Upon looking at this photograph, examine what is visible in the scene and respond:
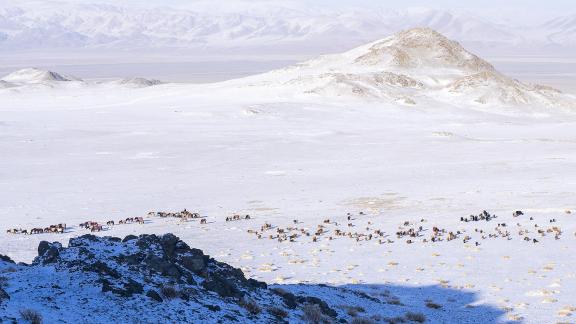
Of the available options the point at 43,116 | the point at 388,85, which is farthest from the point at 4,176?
the point at 388,85

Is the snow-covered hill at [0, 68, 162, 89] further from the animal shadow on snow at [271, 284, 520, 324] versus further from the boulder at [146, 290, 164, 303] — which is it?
the boulder at [146, 290, 164, 303]

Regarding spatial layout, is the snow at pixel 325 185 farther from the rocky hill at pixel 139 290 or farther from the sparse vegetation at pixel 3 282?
the sparse vegetation at pixel 3 282

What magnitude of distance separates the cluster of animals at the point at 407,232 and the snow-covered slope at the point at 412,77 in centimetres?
5685

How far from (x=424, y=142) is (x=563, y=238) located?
30.6 m

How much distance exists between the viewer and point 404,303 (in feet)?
52.7

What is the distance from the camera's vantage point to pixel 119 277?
1195cm

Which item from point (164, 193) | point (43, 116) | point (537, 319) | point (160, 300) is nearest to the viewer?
point (160, 300)

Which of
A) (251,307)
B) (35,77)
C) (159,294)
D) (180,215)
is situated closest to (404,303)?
(251,307)

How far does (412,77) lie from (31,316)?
8913 centimetres

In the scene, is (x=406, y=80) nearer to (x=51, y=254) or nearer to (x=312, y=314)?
(x=312, y=314)

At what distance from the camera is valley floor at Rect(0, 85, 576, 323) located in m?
19.4

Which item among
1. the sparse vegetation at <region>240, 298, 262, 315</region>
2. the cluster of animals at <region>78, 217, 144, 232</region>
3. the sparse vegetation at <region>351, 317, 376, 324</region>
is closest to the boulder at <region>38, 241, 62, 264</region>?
the sparse vegetation at <region>240, 298, 262, 315</region>

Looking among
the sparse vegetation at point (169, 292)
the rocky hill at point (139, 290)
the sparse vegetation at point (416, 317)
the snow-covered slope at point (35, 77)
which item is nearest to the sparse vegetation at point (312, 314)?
the rocky hill at point (139, 290)

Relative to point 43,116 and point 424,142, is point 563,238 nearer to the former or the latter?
point 424,142
